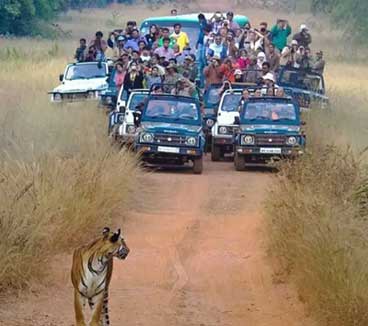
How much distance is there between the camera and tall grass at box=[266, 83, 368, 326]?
10.0 meters

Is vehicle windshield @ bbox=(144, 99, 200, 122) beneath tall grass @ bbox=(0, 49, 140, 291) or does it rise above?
beneath

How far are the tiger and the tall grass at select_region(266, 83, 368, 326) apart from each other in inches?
75.1

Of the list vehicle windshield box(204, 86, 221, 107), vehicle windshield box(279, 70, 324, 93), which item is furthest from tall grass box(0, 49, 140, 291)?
vehicle windshield box(279, 70, 324, 93)

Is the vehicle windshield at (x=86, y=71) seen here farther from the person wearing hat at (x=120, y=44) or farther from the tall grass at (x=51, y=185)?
the tall grass at (x=51, y=185)

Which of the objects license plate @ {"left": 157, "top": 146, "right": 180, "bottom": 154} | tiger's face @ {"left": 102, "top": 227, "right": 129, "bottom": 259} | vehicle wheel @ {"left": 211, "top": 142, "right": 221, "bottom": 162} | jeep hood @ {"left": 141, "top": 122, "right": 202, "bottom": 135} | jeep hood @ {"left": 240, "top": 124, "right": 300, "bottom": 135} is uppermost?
tiger's face @ {"left": 102, "top": 227, "right": 129, "bottom": 259}

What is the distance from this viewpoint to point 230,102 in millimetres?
26016

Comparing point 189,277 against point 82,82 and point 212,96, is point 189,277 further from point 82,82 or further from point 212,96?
point 82,82

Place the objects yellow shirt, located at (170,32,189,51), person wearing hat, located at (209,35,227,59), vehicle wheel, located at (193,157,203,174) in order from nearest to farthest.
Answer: vehicle wheel, located at (193,157,203,174) < person wearing hat, located at (209,35,227,59) < yellow shirt, located at (170,32,189,51)

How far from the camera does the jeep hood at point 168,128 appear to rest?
23.2 meters

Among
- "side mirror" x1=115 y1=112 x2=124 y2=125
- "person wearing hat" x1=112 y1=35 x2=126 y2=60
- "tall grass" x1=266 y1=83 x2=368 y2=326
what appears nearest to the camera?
"tall grass" x1=266 y1=83 x2=368 y2=326

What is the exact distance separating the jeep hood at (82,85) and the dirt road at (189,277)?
34.1ft

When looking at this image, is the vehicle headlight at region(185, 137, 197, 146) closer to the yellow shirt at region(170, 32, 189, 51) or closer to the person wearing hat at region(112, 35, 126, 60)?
the person wearing hat at region(112, 35, 126, 60)

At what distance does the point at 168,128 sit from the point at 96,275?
45.3ft

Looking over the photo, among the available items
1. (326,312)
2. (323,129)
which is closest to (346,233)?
(326,312)
